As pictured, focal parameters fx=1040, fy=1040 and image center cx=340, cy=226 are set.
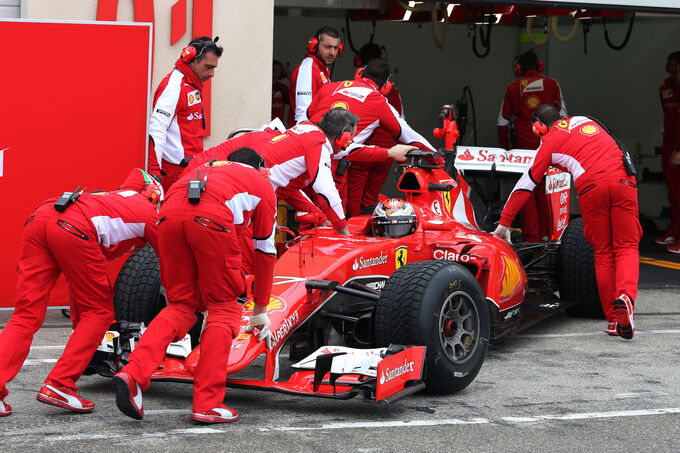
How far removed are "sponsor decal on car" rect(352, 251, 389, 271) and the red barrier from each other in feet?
8.73

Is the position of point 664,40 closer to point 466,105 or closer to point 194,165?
point 466,105

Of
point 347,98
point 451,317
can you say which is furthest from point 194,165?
point 451,317

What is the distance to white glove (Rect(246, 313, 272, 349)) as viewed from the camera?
5.69 m

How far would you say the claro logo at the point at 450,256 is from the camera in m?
7.20

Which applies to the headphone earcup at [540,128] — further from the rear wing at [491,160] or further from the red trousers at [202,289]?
the red trousers at [202,289]

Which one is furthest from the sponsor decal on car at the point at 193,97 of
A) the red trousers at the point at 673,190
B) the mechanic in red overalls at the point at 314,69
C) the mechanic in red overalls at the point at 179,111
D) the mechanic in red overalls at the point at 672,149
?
the red trousers at the point at 673,190

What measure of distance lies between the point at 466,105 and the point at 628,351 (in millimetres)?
9933

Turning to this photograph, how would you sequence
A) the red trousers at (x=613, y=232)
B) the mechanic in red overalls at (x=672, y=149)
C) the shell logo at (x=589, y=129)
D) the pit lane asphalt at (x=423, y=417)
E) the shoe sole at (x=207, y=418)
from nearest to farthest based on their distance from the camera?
the pit lane asphalt at (x=423, y=417), the shoe sole at (x=207, y=418), the red trousers at (x=613, y=232), the shell logo at (x=589, y=129), the mechanic in red overalls at (x=672, y=149)

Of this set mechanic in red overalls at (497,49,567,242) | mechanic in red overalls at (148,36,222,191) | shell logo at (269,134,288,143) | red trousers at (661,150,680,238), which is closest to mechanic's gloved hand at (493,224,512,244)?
shell logo at (269,134,288,143)

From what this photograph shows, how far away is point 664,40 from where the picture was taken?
54.5 feet

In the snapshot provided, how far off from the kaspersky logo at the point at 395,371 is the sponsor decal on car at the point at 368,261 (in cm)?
121

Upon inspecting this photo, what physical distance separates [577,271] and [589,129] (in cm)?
121

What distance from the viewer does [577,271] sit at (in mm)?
8664

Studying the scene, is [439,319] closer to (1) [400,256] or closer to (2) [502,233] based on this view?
(1) [400,256]
